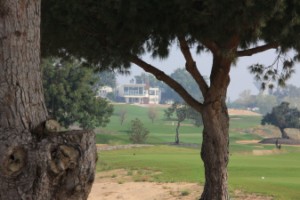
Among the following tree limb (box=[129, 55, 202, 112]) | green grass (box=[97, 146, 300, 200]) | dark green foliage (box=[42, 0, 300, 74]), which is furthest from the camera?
green grass (box=[97, 146, 300, 200])

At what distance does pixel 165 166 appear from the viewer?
102 feet

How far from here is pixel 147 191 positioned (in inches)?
801

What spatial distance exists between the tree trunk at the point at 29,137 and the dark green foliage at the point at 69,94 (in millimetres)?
44188

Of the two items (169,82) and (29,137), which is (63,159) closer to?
(29,137)

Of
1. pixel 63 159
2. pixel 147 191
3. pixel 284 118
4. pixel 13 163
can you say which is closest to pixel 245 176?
pixel 147 191

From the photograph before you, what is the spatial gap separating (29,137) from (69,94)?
46363mm

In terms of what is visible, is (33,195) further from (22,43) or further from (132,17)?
(132,17)

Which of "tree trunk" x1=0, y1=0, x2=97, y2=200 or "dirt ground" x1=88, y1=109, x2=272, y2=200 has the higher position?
"tree trunk" x1=0, y1=0, x2=97, y2=200

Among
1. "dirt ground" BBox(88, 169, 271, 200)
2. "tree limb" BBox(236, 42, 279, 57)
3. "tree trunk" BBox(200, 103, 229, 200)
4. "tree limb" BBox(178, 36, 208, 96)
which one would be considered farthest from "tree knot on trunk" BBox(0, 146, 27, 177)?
"dirt ground" BBox(88, 169, 271, 200)

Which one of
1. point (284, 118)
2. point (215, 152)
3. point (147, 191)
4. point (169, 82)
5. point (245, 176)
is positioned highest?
point (169, 82)

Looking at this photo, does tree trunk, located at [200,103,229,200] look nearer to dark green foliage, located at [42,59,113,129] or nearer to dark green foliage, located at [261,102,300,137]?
dark green foliage, located at [42,59,113,129]

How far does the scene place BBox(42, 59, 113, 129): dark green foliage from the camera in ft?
164

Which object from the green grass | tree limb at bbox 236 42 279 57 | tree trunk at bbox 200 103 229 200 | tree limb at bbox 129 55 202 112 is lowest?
Result: the green grass

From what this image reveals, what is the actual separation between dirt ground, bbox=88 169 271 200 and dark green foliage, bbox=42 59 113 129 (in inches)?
1056
